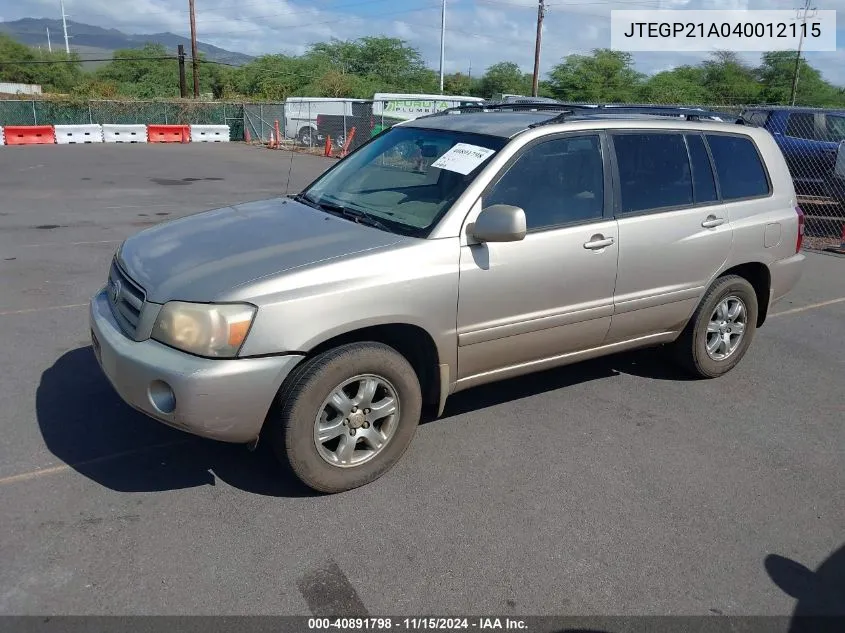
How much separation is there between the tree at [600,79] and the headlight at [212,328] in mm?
44930

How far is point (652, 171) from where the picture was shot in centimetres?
465

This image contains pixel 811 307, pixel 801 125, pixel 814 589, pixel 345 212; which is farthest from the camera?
pixel 801 125

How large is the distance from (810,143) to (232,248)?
12167mm

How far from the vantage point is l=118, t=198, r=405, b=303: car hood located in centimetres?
335

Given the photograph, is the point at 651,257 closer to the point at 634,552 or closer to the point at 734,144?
the point at 734,144

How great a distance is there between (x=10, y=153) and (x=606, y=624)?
25679 mm

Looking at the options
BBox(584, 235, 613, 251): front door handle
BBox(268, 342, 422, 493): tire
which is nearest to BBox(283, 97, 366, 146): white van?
BBox(584, 235, 613, 251): front door handle

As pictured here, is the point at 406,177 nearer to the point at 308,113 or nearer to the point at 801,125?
the point at 801,125

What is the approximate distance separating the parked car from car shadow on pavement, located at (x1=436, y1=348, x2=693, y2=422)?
8367mm

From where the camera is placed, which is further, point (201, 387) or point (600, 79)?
point (600, 79)

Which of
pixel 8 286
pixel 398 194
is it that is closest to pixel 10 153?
pixel 8 286

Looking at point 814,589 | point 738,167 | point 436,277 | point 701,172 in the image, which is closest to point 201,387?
point 436,277

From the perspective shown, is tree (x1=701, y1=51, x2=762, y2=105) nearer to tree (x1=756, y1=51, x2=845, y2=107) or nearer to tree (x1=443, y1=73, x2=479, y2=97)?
tree (x1=756, y1=51, x2=845, y2=107)

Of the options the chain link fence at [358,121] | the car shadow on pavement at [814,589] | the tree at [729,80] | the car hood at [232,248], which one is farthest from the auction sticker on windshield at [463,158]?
the tree at [729,80]
